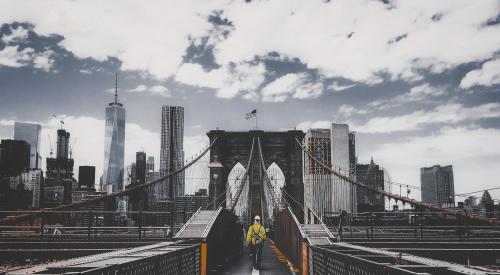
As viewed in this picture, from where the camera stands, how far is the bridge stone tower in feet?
122

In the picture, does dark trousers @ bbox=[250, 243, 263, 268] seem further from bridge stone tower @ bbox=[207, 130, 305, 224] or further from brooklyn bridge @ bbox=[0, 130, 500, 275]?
bridge stone tower @ bbox=[207, 130, 305, 224]

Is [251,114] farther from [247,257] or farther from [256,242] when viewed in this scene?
[256,242]

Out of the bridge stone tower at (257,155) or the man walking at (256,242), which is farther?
the bridge stone tower at (257,155)

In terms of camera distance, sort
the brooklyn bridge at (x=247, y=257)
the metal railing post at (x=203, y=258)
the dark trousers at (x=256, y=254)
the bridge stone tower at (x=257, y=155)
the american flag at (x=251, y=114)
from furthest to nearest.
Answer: the american flag at (x=251, y=114) < the bridge stone tower at (x=257, y=155) < the dark trousers at (x=256, y=254) < the metal railing post at (x=203, y=258) < the brooklyn bridge at (x=247, y=257)

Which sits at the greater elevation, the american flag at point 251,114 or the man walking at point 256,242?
the american flag at point 251,114

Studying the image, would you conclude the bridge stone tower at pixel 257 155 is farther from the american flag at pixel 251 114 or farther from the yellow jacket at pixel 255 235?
the yellow jacket at pixel 255 235

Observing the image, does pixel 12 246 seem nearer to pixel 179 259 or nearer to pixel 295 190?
pixel 179 259

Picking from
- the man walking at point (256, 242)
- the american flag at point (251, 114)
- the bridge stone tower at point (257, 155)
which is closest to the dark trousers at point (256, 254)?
the man walking at point (256, 242)

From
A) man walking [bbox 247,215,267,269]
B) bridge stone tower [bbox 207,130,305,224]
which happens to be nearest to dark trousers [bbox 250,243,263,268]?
man walking [bbox 247,215,267,269]

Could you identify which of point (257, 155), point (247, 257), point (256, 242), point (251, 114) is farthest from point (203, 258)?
point (251, 114)

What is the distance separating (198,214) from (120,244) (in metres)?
2.61

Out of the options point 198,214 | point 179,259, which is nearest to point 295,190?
point 198,214

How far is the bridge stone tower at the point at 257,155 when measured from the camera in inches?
1459

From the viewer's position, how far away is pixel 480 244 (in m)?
13.9
